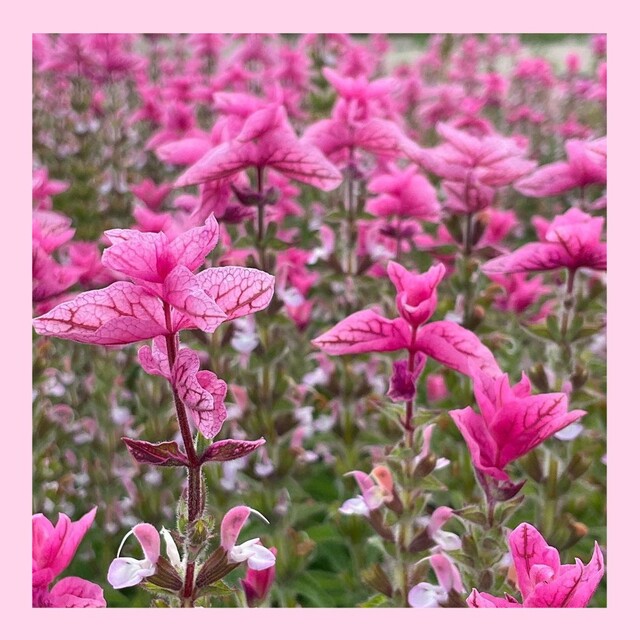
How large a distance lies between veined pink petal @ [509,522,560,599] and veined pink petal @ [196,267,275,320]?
13.3 inches

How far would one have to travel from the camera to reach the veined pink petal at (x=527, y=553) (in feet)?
2.40

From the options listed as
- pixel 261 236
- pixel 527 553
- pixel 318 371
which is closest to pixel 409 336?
pixel 527 553

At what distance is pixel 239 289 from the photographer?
2.19 feet

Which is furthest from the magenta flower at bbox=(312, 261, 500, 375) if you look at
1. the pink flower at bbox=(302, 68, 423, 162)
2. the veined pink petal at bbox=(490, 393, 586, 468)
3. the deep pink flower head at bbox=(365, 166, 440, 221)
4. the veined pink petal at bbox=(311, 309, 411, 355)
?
the deep pink flower head at bbox=(365, 166, 440, 221)

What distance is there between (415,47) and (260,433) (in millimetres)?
7093

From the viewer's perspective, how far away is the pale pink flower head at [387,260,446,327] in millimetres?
855

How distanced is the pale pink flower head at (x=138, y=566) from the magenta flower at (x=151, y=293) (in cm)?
21

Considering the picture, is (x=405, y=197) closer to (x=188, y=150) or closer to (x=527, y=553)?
(x=188, y=150)

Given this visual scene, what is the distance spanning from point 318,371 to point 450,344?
835 millimetres

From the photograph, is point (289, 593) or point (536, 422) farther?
point (289, 593)

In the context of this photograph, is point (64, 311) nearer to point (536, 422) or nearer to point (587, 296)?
point (536, 422)

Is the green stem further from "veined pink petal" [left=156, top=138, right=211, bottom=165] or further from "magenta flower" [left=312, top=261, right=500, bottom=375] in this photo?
"magenta flower" [left=312, top=261, right=500, bottom=375]

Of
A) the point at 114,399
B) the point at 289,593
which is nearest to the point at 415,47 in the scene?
the point at 114,399

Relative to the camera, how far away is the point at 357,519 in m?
1.64
